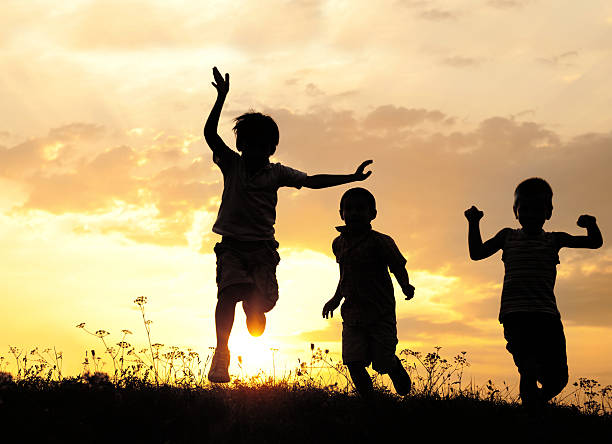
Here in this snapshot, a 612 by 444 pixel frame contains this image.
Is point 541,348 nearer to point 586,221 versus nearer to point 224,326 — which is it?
point 586,221

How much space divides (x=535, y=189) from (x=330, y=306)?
2859 millimetres

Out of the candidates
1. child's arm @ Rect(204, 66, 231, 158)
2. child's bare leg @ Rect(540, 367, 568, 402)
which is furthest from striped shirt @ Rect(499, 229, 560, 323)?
child's arm @ Rect(204, 66, 231, 158)

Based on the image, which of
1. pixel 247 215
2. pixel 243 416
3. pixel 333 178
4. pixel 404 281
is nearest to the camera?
pixel 243 416

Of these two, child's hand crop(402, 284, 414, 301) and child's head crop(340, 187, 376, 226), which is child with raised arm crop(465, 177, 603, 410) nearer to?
child's hand crop(402, 284, 414, 301)

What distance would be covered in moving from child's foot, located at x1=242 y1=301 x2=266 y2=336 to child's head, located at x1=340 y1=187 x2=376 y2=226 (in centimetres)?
165

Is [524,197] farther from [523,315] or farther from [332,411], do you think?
[332,411]

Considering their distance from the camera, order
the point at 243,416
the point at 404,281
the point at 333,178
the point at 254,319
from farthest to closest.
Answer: the point at 404,281 → the point at 333,178 → the point at 254,319 → the point at 243,416

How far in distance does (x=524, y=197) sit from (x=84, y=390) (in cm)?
506

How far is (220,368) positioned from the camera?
7.88 metres

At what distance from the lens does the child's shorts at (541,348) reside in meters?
7.95

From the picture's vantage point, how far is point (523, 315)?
7984 millimetres

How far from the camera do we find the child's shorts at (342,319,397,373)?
29.5ft

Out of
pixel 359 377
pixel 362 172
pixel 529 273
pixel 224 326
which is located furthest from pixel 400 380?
pixel 362 172

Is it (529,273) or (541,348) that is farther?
(529,273)
